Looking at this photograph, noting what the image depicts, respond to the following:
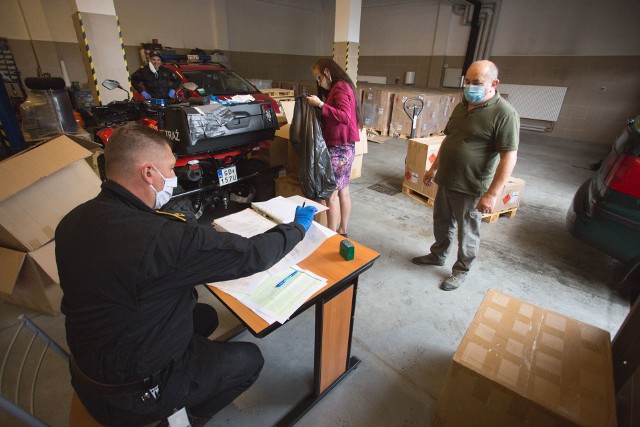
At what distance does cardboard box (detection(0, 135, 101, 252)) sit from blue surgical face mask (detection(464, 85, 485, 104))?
2500 mm

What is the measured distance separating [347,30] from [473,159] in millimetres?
5956

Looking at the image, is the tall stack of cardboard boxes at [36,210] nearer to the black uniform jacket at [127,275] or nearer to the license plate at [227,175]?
the license plate at [227,175]

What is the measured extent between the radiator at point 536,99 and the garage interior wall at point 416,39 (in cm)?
17

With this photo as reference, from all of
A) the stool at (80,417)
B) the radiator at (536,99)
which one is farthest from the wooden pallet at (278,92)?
the stool at (80,417)

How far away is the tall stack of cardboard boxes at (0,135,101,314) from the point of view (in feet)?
6.08

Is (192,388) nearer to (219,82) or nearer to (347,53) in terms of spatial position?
(219,82)

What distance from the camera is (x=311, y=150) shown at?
2434mm

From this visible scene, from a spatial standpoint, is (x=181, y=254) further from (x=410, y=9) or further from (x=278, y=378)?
→ (x=410, y=9)

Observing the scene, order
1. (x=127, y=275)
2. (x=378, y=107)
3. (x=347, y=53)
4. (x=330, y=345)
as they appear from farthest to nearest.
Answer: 1. (x=378, y=107)
2. (x=347, y=53)
3. (x=330, y=345)
4. (x=127, y=275)

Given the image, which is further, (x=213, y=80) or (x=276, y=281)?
(x=213, y=80)

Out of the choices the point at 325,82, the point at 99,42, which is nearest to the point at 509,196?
the point at 325,82

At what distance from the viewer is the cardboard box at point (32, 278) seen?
1.90 m

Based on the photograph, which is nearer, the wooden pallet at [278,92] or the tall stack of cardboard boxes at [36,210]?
the tall stack of cardboard boxes at [36,210]

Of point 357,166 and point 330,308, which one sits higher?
point 330,308
